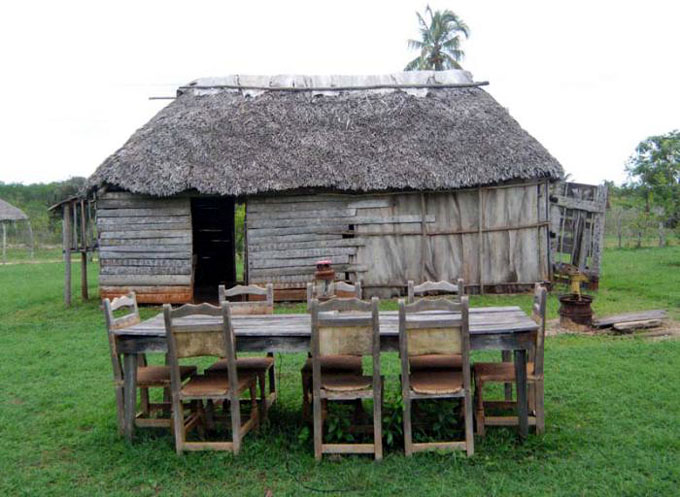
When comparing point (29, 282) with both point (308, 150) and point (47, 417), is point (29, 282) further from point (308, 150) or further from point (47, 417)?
point (47, 417)

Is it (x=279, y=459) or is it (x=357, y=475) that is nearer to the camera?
(x=357, y=475)

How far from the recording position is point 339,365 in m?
5.62

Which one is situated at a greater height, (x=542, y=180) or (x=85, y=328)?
(x=542, y=180)

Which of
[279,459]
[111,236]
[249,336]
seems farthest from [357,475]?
[111,236]

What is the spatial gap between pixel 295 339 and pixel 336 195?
8.26 metres

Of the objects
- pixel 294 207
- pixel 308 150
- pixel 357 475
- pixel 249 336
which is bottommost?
pixel 357 475

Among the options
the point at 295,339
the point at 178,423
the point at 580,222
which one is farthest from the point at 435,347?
the point at 580,222

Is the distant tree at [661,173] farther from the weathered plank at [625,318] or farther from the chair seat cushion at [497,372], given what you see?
the chair seat cushion at [497,372]

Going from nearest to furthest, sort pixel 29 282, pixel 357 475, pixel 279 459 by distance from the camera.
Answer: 1. pixel 357 475
2. pixel 279 459
3. pixel 29 282

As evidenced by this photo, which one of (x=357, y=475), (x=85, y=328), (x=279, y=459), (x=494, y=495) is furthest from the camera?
(x=85, y=328)

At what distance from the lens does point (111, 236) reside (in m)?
12.9

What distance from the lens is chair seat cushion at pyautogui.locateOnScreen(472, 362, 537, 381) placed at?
16.9ft

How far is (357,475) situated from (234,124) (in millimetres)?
10361

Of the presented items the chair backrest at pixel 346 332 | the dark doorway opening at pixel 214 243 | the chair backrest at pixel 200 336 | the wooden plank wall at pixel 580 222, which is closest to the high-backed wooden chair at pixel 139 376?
the chair backrest at pixel 200 336
